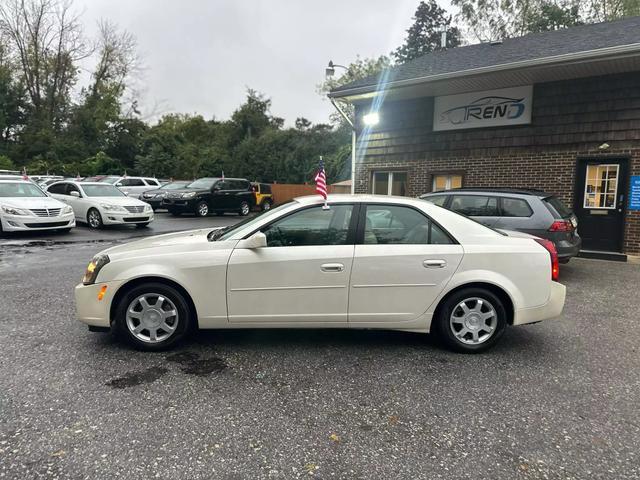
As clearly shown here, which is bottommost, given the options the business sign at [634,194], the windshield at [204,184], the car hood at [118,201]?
the car hood at [118,201]

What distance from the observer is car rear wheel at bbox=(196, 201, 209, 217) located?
17594 millimetres

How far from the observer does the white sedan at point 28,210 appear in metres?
10.3

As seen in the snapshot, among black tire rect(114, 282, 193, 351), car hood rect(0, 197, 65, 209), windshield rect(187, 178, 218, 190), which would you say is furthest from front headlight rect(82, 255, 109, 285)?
windshield rect(187, 178, 218, 190)

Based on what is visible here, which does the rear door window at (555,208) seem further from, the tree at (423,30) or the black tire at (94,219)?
the tree at (423,30)

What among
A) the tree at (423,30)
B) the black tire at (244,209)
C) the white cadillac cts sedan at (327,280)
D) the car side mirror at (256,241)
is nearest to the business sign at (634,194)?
the white cadillac cts sedan at (327,280)

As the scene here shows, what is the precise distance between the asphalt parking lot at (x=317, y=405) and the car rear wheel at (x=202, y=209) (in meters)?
13.2

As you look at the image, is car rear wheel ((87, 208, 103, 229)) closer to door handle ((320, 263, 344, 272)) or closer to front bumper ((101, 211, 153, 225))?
front bumper ((101, 211, 153, 225))

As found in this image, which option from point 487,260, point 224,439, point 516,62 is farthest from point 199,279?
point 516,62

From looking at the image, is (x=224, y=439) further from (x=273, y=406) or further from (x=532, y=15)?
(x=532, y=15)

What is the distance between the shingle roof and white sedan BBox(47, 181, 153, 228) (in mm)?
6486

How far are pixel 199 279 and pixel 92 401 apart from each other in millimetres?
1182

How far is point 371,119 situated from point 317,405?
9.91 meters

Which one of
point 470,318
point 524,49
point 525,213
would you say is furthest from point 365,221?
point 524,49

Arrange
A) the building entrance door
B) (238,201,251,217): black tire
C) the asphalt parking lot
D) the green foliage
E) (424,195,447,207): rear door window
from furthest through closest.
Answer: the green foliage
(238,201,251,217): black tire
the building entrance door
(424,195,447,207): rear door window
the asphalt parking lot
